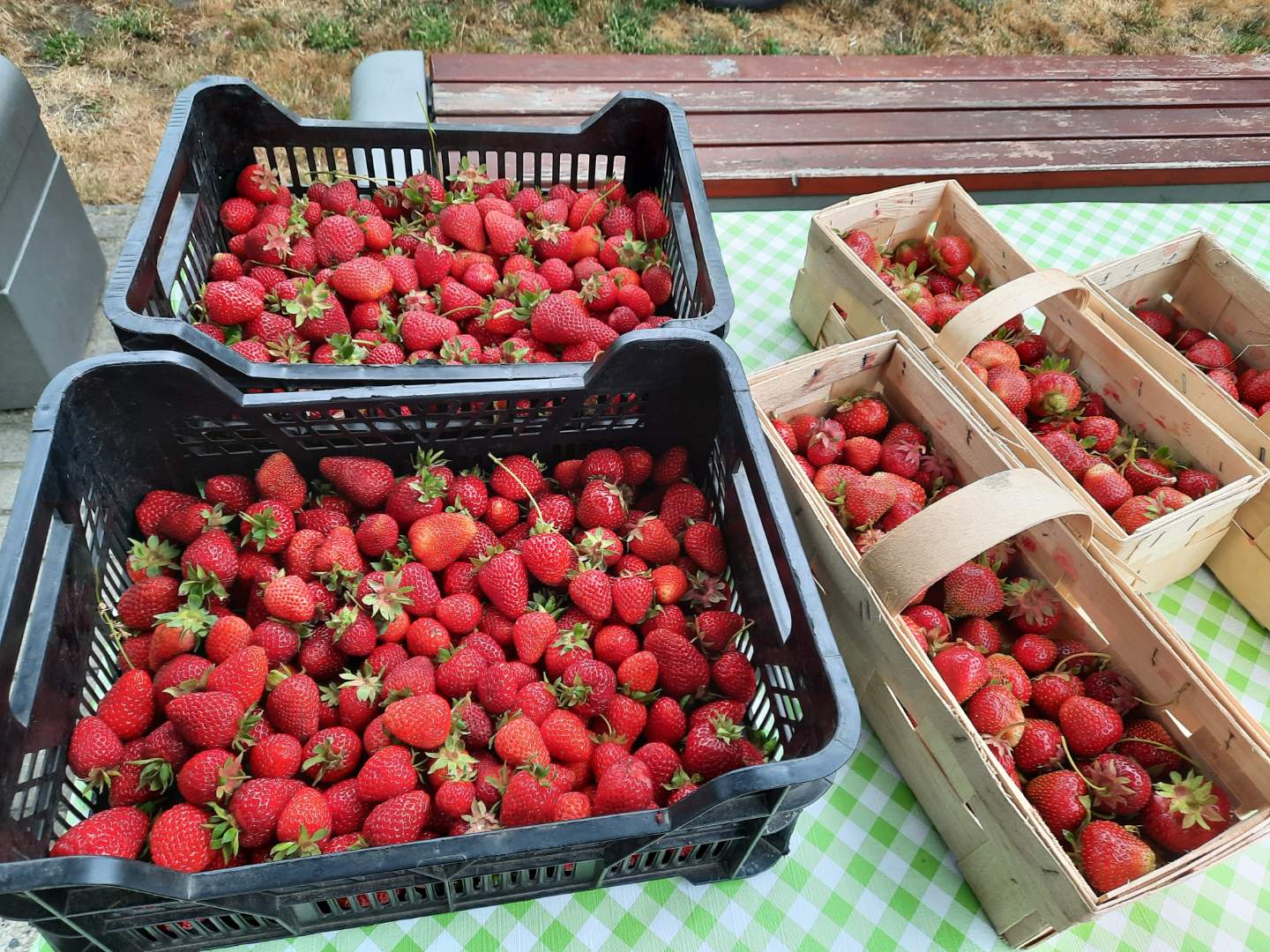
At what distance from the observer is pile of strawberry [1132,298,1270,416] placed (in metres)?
1.48

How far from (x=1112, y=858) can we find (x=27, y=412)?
2460mm

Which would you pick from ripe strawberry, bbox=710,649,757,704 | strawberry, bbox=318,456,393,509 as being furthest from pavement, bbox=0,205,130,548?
ripe strawberry, bbox=710,649,757,704

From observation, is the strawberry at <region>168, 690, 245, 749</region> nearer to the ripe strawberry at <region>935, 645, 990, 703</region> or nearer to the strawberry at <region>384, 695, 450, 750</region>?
the strawberry at <region>384, 695, 450, 750</region>

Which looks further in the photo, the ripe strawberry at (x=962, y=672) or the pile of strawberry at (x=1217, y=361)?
the pile of strawberry at (x=1217, y=361)

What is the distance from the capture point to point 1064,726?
3.49ft

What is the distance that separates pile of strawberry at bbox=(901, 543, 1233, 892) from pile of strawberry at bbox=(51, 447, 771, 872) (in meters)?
0.29

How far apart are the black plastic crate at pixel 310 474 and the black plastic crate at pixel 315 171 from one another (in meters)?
0.06

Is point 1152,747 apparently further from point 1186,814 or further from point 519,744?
point 519,744

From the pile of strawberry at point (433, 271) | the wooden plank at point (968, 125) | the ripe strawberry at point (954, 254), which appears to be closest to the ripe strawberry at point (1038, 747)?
the pile of strawberry at point (433, 271)

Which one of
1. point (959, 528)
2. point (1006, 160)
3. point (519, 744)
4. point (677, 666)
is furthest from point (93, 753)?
point (1006, 160)

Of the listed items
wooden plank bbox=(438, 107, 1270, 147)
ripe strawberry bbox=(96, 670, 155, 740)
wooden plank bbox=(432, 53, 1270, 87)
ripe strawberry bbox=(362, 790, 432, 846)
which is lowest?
ripe strawberry bbox=(362, 790, 432, 846)

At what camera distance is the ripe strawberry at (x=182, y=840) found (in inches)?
31.6

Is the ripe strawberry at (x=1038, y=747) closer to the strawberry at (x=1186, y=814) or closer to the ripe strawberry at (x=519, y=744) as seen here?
the strawberry at (x=1186, y=814)

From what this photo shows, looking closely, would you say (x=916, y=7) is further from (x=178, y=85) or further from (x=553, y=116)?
(x=178, y=85)
